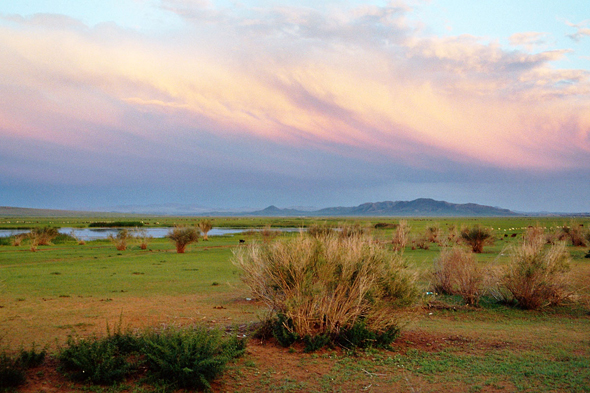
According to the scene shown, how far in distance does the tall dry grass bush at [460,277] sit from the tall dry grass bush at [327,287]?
5.48 meters

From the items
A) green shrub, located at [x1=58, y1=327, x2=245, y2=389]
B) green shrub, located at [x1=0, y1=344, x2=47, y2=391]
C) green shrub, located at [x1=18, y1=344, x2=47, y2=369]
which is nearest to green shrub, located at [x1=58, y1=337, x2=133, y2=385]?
green shrub, located at [x1=58, y1=327, x2=245, y2=389]

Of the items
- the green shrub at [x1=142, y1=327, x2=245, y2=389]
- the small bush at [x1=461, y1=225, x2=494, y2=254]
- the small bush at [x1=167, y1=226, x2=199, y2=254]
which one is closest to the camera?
the green shrub at [x1=142, y1=327, x2=245, y2=389]

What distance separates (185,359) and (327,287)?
10.8ft

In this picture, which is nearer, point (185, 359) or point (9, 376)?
point (9, 376)

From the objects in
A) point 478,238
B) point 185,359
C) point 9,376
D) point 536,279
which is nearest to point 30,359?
point 9,376

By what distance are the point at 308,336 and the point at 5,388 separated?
5051mm

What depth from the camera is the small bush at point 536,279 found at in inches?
536

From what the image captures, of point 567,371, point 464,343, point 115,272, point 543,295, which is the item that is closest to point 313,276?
point 464,343

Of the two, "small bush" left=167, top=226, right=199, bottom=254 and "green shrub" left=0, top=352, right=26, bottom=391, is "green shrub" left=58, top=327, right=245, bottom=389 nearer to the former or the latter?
"green shrub" left=0, top=352, right=26, bottom=391

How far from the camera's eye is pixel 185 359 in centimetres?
691

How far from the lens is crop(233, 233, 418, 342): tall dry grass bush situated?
894 centimetres

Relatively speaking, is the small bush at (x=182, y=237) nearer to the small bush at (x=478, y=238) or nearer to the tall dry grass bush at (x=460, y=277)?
the small bush at (x=478, y=238)

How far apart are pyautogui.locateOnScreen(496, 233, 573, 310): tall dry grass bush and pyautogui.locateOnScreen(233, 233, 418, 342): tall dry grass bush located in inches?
229

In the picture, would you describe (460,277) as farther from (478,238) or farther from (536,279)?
(478,238)
